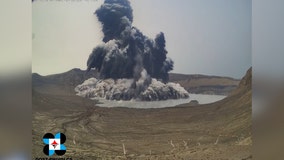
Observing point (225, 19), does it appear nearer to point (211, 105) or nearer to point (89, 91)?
point (211, 105)

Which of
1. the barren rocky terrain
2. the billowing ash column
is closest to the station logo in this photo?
the barren rocky terrain

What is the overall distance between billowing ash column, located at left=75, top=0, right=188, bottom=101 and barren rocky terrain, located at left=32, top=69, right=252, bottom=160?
0.36 ft

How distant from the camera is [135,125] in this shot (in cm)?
258

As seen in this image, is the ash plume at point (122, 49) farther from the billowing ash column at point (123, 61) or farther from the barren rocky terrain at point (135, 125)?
the barren rocky terrain at point (135, 125)

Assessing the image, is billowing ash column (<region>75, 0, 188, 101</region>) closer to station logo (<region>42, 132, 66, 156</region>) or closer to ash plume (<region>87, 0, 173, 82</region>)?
ash plume (<region>87, 0, 173, 82</region>)

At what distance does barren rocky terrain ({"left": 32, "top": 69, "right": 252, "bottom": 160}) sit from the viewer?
257 cm

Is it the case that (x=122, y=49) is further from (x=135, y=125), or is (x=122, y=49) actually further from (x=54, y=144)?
(x=54, y=144)

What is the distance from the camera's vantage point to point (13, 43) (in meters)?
2.57

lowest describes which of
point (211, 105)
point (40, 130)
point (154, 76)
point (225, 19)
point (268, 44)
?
point (40, 130)

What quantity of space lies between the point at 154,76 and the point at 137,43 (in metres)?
0.26

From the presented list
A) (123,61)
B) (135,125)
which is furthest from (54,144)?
(123,61)

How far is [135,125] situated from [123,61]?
0.46 meters

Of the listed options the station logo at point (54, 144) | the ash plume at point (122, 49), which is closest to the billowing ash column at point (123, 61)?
the ash plume at point (122, 49)

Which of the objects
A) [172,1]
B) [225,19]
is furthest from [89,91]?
[225,19]
